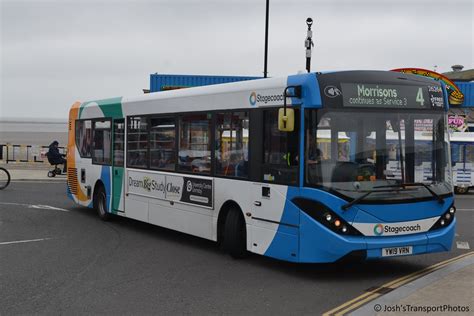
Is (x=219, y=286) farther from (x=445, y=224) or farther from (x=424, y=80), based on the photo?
(x=424, y=80)

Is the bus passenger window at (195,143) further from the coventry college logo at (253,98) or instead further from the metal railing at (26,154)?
the metal railing at (26,154)

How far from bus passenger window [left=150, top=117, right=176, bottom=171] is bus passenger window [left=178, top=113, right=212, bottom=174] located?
30 centimetres

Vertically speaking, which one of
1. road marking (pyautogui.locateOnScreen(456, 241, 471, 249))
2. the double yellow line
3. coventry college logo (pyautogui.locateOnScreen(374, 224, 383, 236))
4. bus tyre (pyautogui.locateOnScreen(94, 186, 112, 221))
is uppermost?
coventry college logo (pyautogui.locateOnScreen(374, 224, 383, 236))

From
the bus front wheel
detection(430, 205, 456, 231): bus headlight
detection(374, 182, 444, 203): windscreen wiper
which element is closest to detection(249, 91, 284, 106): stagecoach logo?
detection(374, 182, 444, 203): windscreen wiper

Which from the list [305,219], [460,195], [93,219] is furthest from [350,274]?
[460,195]

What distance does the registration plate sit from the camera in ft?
27.3

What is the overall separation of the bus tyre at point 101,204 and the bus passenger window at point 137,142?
1620 millimetres

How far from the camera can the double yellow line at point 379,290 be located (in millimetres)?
6883

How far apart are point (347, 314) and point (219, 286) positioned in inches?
76.2

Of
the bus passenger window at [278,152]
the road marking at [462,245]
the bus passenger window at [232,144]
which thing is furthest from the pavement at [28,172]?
the bus passenger window at [278,152]

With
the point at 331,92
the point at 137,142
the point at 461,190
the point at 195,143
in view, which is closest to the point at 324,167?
the point at 331,92

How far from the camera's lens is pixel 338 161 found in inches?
330

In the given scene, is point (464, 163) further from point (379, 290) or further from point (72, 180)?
point (379, 290)

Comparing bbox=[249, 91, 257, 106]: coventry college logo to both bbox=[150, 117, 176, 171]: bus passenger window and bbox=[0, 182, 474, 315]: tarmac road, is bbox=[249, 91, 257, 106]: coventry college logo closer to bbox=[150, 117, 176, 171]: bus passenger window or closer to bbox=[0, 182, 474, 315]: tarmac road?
bbox=[0, 182, 474, 315]: tarmac road
